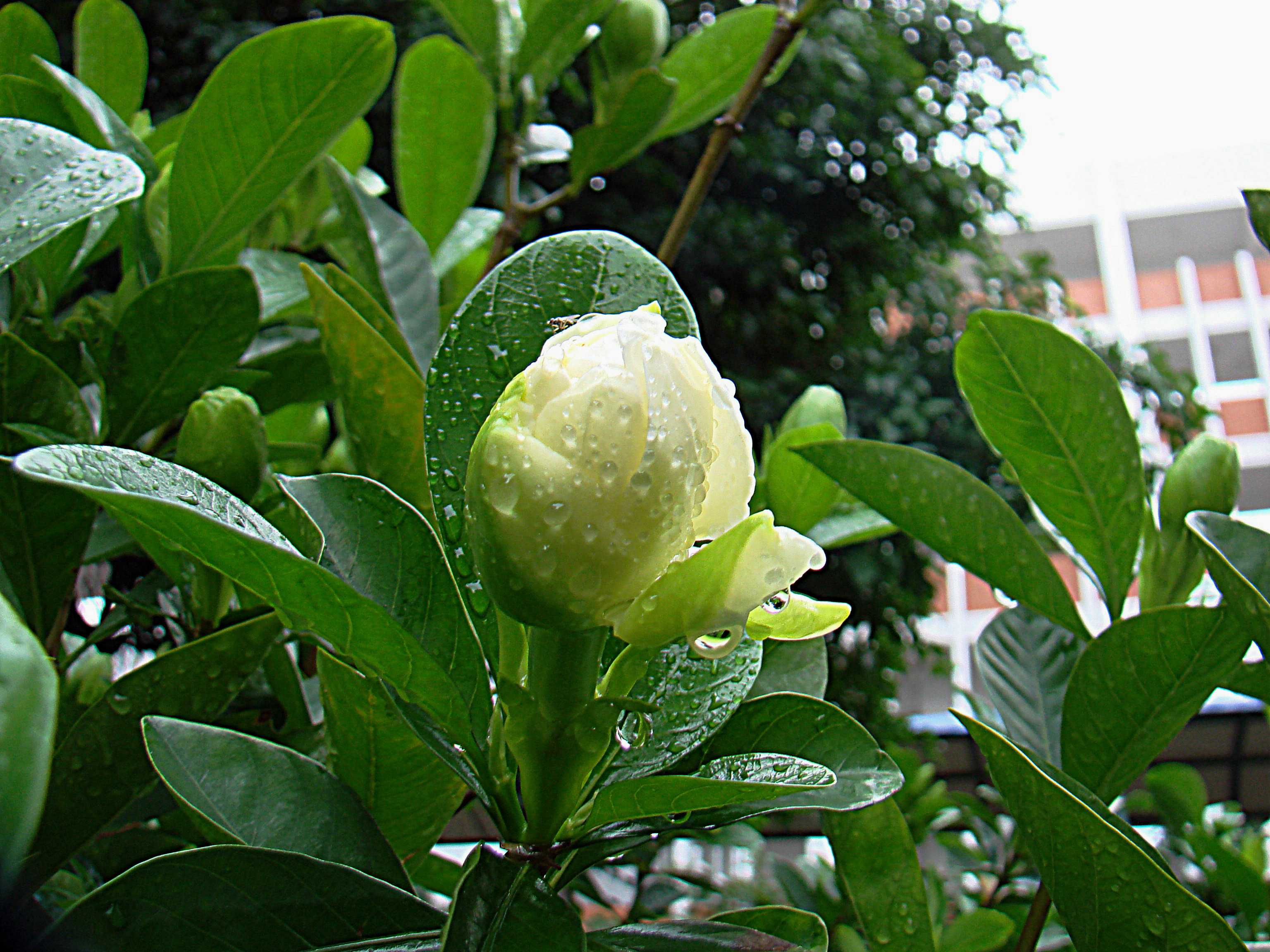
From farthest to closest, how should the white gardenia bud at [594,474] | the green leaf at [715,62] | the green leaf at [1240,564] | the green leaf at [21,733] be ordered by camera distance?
the green leaf at [715,62] < the green leaf at [1240,564] < the white gardenia bud at [594,474] < the green leaf at [21,733]

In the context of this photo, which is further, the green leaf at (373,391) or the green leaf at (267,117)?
the green leaf at (267,117)

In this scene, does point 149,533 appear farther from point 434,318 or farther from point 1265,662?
point 1265,662

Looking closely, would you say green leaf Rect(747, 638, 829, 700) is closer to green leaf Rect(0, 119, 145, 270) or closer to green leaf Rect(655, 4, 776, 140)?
green leaf Rect(0, 119, 145, 270)

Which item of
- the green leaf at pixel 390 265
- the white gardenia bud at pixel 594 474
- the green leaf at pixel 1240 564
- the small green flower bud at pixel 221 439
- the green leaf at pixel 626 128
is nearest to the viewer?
the white gardenia bud at pixel 594 474

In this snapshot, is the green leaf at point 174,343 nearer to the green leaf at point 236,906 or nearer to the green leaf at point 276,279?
the green leaf at point 276,279

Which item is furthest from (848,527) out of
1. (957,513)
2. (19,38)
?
(19,38)

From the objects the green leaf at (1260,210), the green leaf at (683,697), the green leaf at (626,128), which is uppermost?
the green leaf at (626,128)

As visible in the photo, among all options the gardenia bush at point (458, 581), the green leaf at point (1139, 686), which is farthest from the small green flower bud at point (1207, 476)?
the green leaf at point (1139, 686)
